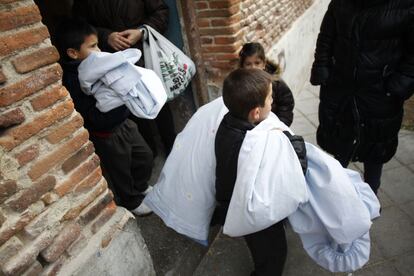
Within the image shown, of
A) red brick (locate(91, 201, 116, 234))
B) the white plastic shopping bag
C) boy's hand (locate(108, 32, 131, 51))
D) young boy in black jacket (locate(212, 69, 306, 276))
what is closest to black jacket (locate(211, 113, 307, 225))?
young boy in black jacket (locate(212, 69, 306, 276))

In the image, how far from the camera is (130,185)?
2734mm

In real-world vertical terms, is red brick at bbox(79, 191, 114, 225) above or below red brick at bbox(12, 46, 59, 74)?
below

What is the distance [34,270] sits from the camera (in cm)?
152

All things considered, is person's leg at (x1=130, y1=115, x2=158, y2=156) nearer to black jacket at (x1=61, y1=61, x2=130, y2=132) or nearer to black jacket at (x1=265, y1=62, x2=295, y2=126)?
black jacket at (x1=61, y1=61, x2=130, y2=132)

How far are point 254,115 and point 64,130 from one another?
94cm

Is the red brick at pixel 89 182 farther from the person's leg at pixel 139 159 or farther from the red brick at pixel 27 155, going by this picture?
the person's leg at pixel 139 159

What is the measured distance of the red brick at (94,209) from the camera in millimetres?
1751

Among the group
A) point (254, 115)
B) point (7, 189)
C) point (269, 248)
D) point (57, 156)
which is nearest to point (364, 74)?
point (254, 115)

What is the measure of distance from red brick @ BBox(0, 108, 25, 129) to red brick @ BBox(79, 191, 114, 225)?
61 cm

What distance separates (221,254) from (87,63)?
1.69m

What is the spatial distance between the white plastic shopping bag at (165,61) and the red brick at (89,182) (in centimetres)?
125

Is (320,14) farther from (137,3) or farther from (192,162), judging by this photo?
(192,162)

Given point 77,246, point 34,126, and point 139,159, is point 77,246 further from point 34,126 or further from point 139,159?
point 139,159

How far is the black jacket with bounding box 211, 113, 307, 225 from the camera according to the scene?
1.66 metres
